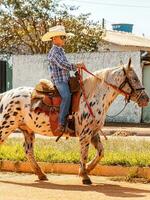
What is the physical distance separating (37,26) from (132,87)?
27.0m

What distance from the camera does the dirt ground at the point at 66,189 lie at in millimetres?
10070

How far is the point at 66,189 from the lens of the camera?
11031 millimetres

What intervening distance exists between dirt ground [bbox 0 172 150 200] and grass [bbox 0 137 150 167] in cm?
56

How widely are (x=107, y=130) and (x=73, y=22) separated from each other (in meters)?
15.2

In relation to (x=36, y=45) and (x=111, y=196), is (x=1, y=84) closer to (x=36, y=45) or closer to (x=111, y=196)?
(x=36, y=45)

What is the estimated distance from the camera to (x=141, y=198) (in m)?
9.91

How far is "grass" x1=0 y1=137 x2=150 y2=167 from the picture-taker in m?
12.8

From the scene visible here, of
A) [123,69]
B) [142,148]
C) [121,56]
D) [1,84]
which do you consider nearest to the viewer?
[123,69]

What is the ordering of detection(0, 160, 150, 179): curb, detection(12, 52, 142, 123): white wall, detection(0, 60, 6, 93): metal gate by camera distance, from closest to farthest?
detection(0, 160, 150, 179): curb → detection(12, 52, 142, 123): white wall → detection(0, 60, 6, 93): metal gate

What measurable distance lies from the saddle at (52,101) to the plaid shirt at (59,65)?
163 mm

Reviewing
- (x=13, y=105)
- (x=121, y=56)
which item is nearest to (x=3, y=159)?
(x=13, y=105)

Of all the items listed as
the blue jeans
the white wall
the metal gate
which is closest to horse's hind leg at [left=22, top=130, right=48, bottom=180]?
the blue jeans

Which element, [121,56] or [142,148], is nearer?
[142,148]

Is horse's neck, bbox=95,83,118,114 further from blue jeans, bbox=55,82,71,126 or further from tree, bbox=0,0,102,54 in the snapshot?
tree, bbox=0,0,102,54
